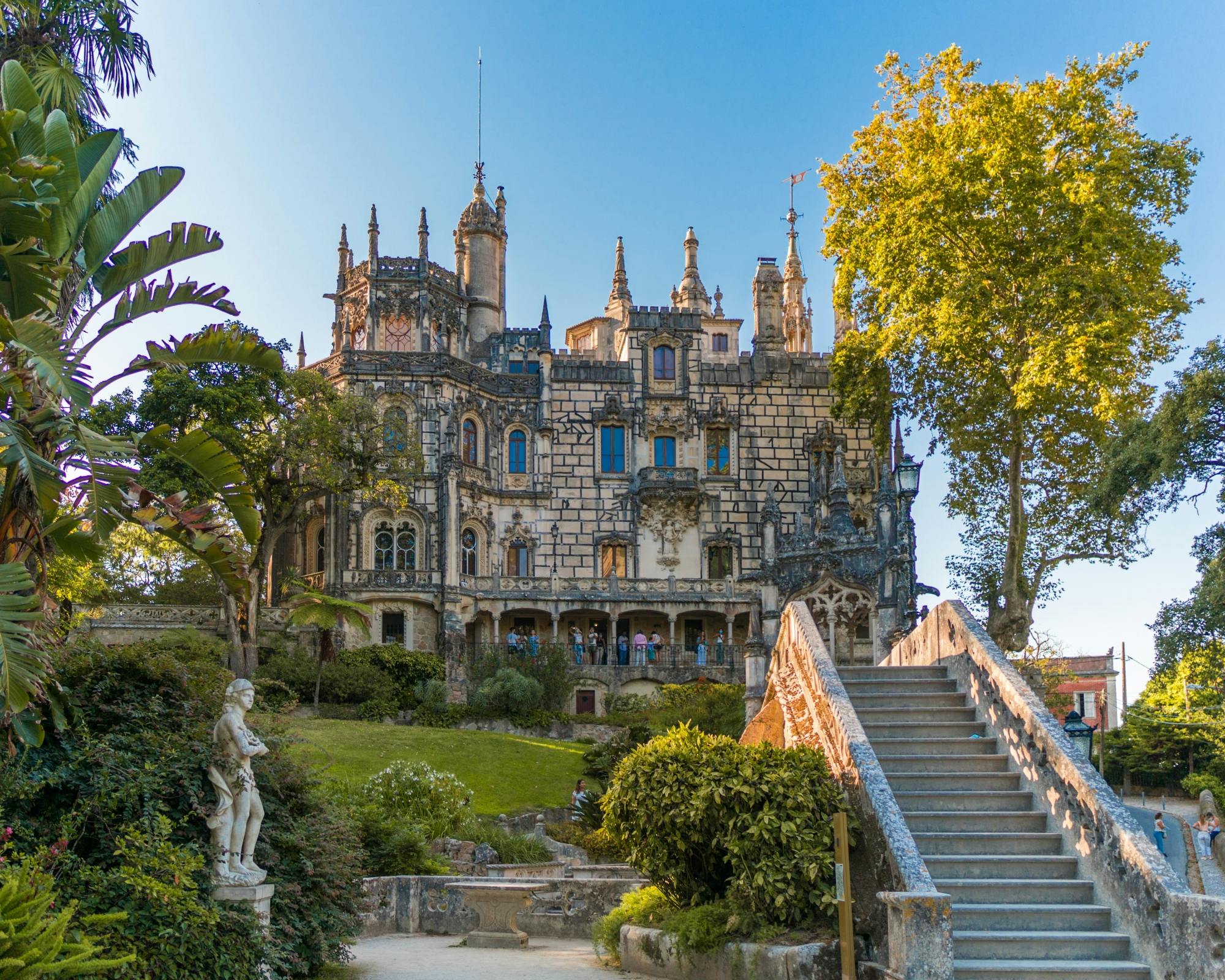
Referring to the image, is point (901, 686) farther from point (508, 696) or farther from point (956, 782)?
point (508, 696)

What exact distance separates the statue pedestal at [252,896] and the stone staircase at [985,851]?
5.89 metres

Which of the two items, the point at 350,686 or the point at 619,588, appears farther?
the point at 619,588

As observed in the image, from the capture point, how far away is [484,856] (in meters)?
21.1

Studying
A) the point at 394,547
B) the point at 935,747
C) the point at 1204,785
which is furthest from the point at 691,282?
the point at 935,747

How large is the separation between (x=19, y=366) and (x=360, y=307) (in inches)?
1584

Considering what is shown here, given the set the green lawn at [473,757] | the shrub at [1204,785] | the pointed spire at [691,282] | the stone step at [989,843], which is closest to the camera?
the stone step at [989,843]

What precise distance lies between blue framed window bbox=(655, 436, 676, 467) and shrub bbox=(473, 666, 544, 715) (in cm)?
1422

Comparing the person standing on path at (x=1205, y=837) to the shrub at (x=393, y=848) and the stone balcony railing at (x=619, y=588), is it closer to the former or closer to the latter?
the shrub at (x=393, y=848)

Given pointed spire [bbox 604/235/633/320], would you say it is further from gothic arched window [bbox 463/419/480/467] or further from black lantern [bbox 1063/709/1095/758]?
black lantern [bbox 1063/709/1095/758]

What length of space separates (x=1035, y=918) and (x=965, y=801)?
1802 millimetres

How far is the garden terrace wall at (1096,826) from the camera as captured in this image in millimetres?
9742

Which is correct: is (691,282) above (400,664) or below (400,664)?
above

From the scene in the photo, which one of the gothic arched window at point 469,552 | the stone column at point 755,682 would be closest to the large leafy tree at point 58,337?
the stone column at point 755,682

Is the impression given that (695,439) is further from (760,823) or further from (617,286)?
(760,823)
